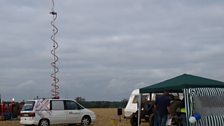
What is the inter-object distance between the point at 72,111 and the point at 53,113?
3.63ft

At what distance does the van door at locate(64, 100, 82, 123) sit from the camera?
2448 centimetres

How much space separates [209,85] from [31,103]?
1001 cm

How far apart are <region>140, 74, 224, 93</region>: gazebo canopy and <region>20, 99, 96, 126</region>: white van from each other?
693 centimetres

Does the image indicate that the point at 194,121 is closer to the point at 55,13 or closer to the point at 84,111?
the point at 84,111

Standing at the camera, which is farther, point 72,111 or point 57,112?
point 72,111

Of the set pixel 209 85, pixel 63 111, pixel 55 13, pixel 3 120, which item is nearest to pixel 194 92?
pixel 209 85

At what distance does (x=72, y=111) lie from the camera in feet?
80.8

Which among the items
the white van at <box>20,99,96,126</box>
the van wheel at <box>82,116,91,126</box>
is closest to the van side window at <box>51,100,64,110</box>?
the white van at <box>20,99,96,126</box>

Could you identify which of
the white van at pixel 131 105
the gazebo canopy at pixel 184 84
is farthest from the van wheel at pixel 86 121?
the gazebo canopy at pixel 184 84

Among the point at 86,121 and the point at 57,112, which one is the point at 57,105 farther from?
the point at 86,121

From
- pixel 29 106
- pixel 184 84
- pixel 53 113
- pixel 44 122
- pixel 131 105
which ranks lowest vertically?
pixel 44 122

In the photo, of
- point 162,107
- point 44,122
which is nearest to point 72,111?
point 44,122

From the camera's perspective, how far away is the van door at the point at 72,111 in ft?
80.3

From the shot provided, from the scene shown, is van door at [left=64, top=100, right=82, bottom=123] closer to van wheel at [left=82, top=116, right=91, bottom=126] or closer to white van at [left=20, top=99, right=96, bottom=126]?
white van at [left=20, top=99, right=96, bottom=126]
